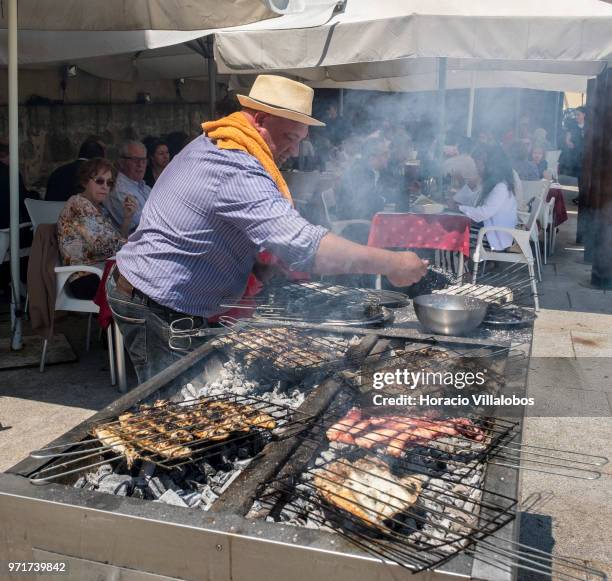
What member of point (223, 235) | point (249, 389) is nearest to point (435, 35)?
point (223, 235)

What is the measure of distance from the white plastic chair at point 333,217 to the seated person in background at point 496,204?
4.08 ft

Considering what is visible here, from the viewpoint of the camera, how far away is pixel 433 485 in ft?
6.43

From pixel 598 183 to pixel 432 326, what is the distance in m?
6.69

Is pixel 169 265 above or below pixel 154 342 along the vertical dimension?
above

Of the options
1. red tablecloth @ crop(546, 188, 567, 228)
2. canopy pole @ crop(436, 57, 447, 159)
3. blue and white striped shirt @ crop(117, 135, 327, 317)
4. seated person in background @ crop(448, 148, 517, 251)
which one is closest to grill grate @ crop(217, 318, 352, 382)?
blue and white striped shirt @ crop(117, 135, 327, 317)

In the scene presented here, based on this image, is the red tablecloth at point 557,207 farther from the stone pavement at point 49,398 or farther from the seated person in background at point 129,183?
the stone pavement at point 49,398

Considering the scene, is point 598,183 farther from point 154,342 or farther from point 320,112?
point 320,112

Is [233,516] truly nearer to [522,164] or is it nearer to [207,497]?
[207,497]

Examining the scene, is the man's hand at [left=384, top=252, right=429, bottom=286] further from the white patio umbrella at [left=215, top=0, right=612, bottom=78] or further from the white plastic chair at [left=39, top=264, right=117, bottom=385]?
the white patio umbrella at [left=215, top=0, right=612, bottom=78]

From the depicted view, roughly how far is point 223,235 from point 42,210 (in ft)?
13.6

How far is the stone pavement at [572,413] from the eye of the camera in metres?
3.23

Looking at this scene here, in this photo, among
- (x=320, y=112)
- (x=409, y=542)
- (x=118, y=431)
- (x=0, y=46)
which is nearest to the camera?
(x=409, y=542)

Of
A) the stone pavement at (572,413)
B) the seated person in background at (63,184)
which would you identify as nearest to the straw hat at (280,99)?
the stone pavement at (572,413)

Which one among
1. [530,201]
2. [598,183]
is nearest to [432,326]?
[598,183]
